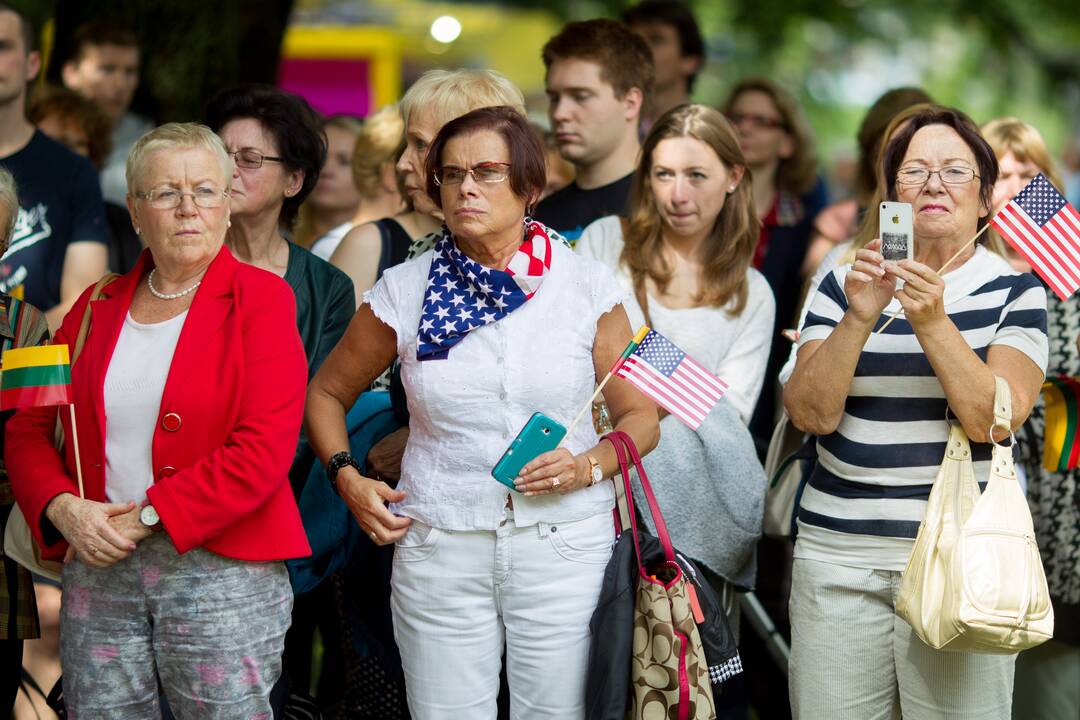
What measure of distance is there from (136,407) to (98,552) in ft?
1.19

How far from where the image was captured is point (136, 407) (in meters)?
3.49

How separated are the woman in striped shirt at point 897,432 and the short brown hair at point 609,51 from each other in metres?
1.70

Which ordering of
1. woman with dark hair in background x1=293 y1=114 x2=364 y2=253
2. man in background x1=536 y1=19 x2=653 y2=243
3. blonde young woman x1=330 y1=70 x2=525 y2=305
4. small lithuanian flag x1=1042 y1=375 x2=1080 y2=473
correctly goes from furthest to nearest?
woman with dark hair in background x1=293 y1=114 x2=364 y2=253, man in background x1=536 y1=19 x2=653 y2=243, small lithuanian flag x1=1042 y1=375 x2=1080 y2=473, blonde young woman x1=330 y1=70 x2=525 y2=305

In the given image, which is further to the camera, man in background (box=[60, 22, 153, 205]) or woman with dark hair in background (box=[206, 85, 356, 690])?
man in background (box=[60, 22, 153, 205])

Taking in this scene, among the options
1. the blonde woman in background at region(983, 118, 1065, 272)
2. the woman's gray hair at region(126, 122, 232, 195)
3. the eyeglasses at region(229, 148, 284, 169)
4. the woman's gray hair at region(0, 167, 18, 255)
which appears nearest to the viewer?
the woman's gray hair at region(126, 122, 232, 195)

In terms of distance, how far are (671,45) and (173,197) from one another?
156 inches

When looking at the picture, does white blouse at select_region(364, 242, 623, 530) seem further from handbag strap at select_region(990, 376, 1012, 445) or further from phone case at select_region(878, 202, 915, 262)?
handbag strap at select_region(990, 376, 1012, 445)

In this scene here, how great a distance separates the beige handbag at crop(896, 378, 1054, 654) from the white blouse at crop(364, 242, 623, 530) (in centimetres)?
81

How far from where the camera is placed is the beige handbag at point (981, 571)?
3.37 meters

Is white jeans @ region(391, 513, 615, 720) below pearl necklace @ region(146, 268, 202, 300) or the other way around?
below

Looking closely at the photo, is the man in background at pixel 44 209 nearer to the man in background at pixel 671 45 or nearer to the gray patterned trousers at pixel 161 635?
the gray patterned trousers at pixel 161 635

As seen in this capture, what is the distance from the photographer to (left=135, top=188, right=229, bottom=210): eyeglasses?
3562 millimetres

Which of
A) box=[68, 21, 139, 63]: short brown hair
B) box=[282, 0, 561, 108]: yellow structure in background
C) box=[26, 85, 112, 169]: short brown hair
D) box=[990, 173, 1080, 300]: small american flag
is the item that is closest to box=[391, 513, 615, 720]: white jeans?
box=[990, 173, 1080, 300]: small american flag

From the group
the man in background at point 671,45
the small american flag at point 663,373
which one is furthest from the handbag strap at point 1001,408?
the man in background at point 671,45
